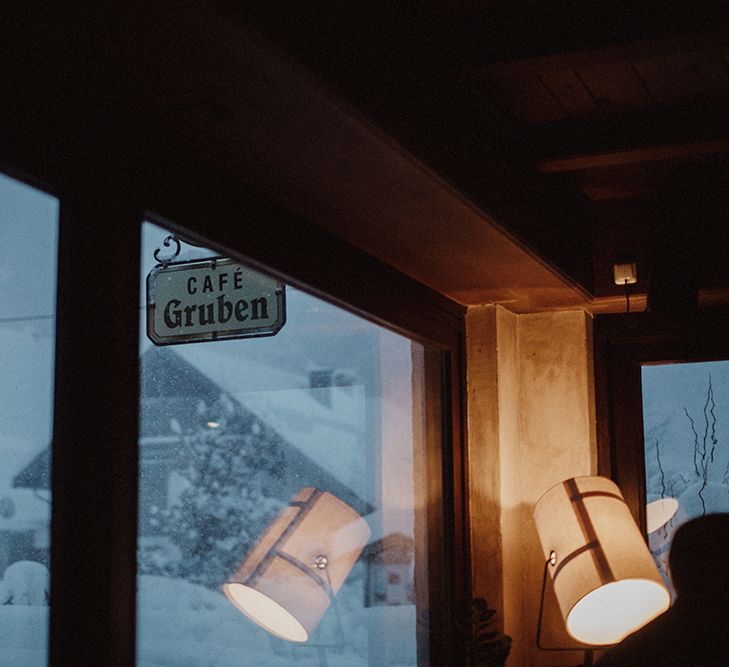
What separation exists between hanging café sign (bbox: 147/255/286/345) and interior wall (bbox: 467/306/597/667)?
148 cm

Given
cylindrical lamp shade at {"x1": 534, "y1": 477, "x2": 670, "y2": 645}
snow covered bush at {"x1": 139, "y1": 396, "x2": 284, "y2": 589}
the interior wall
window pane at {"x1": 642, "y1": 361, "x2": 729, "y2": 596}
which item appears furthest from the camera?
window pane at {"x1": 642, "y1": 361, "x2": 729, "y2": 596}

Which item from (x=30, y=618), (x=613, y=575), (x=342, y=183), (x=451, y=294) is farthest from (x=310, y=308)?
(x=30, y=618)

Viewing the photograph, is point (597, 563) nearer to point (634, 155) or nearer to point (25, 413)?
point (634, 155)

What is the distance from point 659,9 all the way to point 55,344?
1497mm

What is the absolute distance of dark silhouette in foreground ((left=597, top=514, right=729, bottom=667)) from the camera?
6.04 ft

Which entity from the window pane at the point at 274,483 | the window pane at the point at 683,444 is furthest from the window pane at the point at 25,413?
the window pane at the point at 683,444

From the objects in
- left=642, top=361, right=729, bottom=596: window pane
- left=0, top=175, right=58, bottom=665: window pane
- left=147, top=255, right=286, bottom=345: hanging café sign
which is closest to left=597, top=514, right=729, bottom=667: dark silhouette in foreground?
left=0, top=175, right=58, bottom=665: window pane

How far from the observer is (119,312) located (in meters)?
1.97

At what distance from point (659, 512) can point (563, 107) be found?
187 centimetres

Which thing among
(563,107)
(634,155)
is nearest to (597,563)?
(634,155)

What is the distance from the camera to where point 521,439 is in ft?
13.6

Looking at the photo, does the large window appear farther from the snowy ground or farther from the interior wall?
the snowy ground

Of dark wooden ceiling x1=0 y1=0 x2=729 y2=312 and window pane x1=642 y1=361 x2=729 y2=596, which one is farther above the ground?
dark wooden ceiling x1=0 y1=0 x2=729 y2=312

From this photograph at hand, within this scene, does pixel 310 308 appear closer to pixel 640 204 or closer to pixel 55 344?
pixel 55 344
